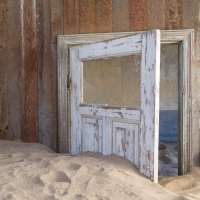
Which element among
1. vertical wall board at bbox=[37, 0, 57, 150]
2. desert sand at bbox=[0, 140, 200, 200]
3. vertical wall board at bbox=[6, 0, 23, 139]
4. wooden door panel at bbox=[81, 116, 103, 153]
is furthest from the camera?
vertical wall board at bbox=[6, 0, 23, 139]

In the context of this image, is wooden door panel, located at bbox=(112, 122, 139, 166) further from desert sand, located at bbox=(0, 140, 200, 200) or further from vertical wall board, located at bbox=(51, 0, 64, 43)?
vertical wall board, located at bbox=(51, 0, 64, 43)

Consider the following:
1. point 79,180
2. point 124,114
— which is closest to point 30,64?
point 124,114

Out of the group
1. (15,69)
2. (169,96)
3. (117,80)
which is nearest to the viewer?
(15,69)

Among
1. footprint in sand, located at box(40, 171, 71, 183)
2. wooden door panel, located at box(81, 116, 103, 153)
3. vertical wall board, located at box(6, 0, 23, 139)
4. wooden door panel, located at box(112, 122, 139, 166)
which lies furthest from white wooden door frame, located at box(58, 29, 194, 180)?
footprint in sand, located at box(40, 171, 71, 183)

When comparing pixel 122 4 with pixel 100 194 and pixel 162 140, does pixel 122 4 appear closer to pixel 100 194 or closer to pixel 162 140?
pixel 100 194

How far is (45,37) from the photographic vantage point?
4223 mm

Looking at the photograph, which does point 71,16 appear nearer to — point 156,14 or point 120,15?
point 120,15

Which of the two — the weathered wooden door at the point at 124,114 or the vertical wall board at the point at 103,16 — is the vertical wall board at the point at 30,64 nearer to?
the weathered wooden door at the point at 124,114

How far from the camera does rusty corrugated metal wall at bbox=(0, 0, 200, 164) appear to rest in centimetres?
387

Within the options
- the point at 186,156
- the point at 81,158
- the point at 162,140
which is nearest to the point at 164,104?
the point at 162,140

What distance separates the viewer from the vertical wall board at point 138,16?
154 inches

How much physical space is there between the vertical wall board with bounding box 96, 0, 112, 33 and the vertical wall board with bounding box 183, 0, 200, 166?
98 centimetres

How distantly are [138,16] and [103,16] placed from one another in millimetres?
469

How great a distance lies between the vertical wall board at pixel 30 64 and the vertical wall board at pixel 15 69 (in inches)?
2.7
